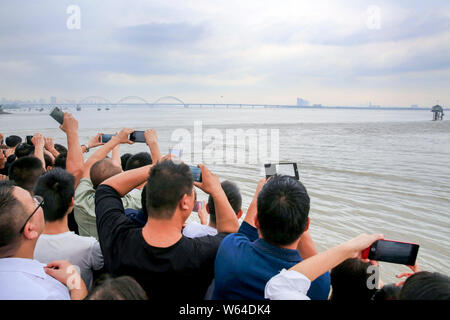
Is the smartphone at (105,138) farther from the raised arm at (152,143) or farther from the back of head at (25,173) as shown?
the raised arm at (152,143)

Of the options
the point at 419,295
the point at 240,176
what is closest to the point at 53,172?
the point at 419,295

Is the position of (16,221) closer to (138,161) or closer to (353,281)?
(138,161)

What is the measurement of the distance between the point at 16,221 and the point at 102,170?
52.3 inches

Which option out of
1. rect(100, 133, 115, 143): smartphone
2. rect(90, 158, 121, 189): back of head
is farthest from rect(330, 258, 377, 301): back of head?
rect(100, 133, 115, 143): smartphone

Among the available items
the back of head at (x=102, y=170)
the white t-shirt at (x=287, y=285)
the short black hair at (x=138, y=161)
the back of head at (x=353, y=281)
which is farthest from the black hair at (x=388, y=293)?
the short black hair at (x=138, y=161)

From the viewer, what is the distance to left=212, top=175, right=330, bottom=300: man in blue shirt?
166 centimetres

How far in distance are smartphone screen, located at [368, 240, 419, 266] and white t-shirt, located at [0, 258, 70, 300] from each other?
1.60 meters

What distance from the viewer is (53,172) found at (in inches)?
98.1

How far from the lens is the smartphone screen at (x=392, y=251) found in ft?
5.33

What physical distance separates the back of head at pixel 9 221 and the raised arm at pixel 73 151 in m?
1.46

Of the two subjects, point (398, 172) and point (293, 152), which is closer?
point (398, 172)

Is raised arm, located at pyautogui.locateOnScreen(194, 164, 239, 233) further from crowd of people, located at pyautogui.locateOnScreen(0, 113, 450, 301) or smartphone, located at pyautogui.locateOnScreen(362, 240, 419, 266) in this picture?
smartphone, located at pyautogui.locateOnScreen(362, 240, 419, 266)

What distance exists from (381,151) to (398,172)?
23.3 ft
